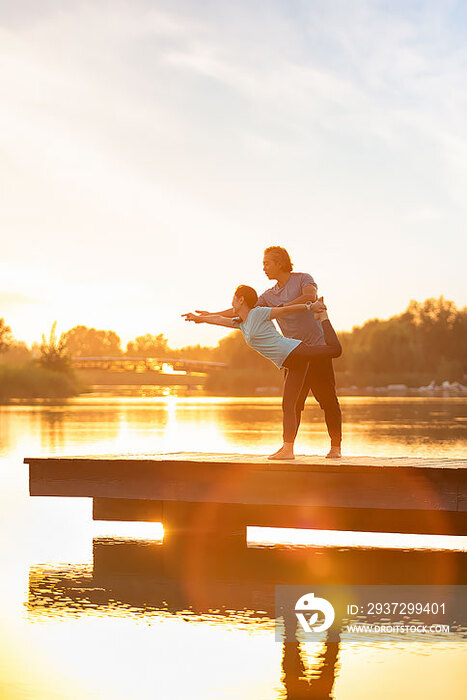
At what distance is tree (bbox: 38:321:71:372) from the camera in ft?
374

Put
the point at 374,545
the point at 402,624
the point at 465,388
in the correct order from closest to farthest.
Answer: the point at 402,624 < the point at 374,545 < the point at 465,388

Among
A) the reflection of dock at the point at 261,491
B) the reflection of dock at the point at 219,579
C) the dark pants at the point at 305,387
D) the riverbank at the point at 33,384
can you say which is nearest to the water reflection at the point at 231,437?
the reflection of dock at the point at 261,491

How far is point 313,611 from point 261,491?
2395mm

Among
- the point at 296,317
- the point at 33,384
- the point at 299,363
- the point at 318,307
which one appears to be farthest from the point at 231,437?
the point at 33,384

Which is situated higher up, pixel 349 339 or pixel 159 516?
pixel 349 339

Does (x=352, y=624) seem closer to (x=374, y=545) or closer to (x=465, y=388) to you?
(x=374, y=545)

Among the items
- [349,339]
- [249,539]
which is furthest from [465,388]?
[249,539]

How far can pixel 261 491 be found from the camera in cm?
1094

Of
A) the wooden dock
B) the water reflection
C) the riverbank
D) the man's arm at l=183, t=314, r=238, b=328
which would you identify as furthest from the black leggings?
the riverbank

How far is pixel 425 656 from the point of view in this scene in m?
7.17

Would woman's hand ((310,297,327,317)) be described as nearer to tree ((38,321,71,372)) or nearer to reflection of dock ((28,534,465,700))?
reflection of dock ((28,534,465,700))

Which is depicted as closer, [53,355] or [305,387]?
[305,387]

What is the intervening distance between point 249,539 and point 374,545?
1.43 m

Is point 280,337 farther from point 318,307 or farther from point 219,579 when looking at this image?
point 219,579
